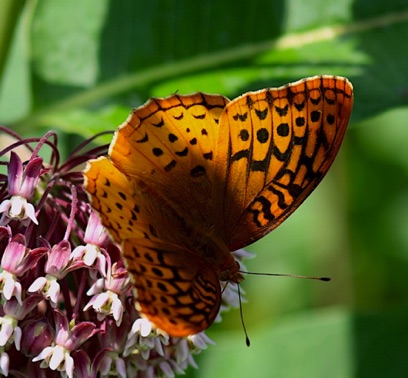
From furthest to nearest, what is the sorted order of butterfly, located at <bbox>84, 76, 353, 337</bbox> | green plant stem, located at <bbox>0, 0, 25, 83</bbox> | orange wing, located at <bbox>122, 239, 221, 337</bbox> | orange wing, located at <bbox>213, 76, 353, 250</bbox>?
green plant stem, located at <bbox>0, 0, 25, 83</bbox>
orange wing, located at <bbox>213, 76, 353, 250</bbox>
butterfly, located at <bbox>84, 76, 353, 337</bbox>
orange wing, located at <bbox>122, 239, 221, 337</bbox>

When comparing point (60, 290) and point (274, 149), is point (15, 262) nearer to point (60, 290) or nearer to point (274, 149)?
point (60, 290)

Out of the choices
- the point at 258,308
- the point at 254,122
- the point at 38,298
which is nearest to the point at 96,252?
the point at 38,298

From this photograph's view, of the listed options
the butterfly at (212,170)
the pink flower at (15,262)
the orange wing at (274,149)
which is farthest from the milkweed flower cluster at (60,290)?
the orange wing at (274,149)

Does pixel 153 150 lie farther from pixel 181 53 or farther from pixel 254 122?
pixel 181 53

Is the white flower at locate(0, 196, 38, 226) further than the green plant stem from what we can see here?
No

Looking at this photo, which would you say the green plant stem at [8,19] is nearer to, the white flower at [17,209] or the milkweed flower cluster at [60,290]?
the milkweed flower cluster at [60,290]

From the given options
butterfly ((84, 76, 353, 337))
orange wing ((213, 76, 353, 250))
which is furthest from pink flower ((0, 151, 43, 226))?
orange wing ((213, 76, 353, 250))

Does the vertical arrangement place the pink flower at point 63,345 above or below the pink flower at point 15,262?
below

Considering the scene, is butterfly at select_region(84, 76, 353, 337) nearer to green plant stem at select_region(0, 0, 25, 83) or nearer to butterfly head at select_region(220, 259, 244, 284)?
butterfly head at select_region(220, 259, 244, 284)
